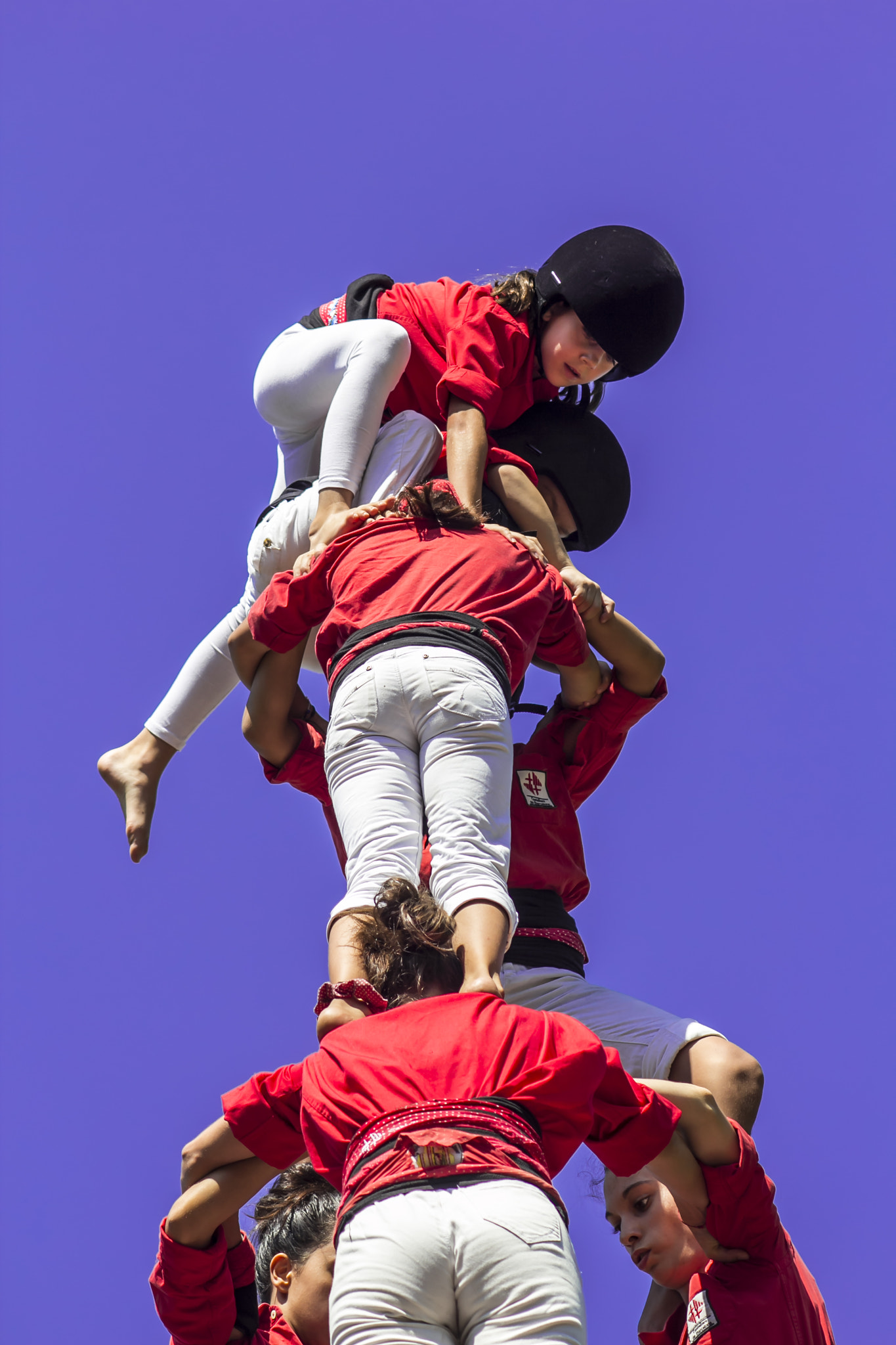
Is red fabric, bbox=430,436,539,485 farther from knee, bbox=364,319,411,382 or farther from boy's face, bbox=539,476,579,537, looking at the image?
knee, bbox=364,319,411,382

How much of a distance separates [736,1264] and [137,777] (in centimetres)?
348

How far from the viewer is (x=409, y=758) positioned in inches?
193

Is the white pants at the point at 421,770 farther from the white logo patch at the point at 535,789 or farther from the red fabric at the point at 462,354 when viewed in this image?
the red fabric at the point at 462,354

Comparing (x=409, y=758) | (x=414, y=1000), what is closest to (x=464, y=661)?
(x=409, y=758)

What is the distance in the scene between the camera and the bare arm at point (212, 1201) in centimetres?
461

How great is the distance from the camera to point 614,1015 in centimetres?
542

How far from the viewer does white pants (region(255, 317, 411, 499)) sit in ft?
20.7

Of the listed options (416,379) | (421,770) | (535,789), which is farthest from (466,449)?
(421,770)

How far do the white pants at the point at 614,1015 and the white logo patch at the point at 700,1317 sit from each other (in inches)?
27.8

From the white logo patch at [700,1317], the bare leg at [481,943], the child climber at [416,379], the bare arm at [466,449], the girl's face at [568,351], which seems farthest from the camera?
the girl's face at [568,351]

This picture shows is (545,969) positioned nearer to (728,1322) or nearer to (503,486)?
(728,1322)

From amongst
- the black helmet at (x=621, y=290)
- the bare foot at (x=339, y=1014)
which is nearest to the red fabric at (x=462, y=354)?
the black helmet at (x=621, y=290)

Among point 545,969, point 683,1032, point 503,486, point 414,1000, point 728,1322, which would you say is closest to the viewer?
point 414,1000

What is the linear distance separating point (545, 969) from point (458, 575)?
4.86 feet
